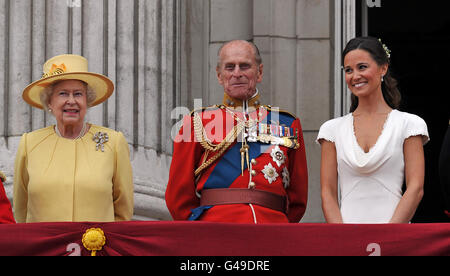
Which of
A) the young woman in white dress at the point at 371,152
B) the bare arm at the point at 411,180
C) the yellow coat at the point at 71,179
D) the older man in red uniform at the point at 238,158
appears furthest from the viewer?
the yellow coat at the point at 71,179

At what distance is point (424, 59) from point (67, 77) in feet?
18.0

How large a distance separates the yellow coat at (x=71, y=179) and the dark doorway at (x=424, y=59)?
193 inches

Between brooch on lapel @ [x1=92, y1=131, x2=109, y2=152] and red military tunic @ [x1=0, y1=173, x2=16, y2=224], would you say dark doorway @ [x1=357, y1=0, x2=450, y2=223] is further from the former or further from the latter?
red military tunic @ [x1=0, y1=173, x2=16, y2=224]

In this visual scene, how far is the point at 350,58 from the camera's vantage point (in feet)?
22.0

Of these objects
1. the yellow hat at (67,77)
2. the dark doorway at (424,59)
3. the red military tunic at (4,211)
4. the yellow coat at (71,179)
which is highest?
the dark doorway at (424,59)

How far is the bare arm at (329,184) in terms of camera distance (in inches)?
259

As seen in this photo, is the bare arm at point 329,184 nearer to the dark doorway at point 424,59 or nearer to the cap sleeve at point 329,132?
the cap sleeve at point 329,132

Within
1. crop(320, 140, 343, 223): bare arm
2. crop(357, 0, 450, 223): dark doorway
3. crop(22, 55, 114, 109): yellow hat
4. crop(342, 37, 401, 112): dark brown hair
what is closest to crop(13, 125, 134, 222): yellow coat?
crop(22, 55, 114, 109): yellow hat

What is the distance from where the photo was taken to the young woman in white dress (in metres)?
6.52

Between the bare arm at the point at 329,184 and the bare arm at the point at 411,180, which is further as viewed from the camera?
the bare arm at the point at 329,184

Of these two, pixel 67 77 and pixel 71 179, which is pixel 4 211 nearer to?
pixel 71 179

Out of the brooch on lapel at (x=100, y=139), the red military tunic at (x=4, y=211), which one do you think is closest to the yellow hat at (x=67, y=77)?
the brooch on lapel at (x=100, y=139)

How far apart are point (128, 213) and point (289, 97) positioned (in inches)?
103

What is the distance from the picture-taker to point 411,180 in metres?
6.49
